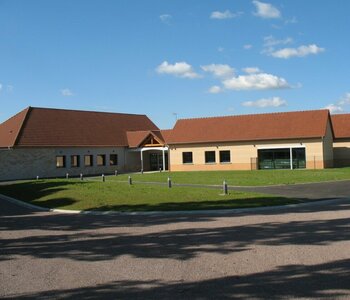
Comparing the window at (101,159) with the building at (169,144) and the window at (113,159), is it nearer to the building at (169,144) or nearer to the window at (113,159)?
the building at (169,144)

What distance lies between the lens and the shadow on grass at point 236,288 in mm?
6172

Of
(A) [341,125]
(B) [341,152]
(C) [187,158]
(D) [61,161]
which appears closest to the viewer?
(D) [61,161]

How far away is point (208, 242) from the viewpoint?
9953 millimetres

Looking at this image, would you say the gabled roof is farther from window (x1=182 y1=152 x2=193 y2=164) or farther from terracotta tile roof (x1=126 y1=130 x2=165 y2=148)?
window (x1=182 y1=152 x2=193 y2=164)

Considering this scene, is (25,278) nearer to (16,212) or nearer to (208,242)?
(208,242)

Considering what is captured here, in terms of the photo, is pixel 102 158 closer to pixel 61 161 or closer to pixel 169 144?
pixel 61 161

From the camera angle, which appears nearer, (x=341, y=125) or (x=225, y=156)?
(x=225, y=156)

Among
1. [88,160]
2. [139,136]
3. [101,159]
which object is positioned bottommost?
[88,160]

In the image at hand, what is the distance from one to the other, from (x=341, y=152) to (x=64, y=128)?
97.8ft

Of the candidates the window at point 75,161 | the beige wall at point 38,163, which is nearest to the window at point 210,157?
the beige wall at point 38,163

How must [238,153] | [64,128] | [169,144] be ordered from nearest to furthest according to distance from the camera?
1. [238,153]
2. [64,128]
3. [169,144]

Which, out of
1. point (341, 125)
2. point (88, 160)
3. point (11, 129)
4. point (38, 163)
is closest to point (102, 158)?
point (88, 160)

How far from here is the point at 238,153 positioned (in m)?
51.2

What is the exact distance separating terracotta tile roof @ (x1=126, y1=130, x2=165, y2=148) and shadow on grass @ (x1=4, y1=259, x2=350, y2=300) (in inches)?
1910
